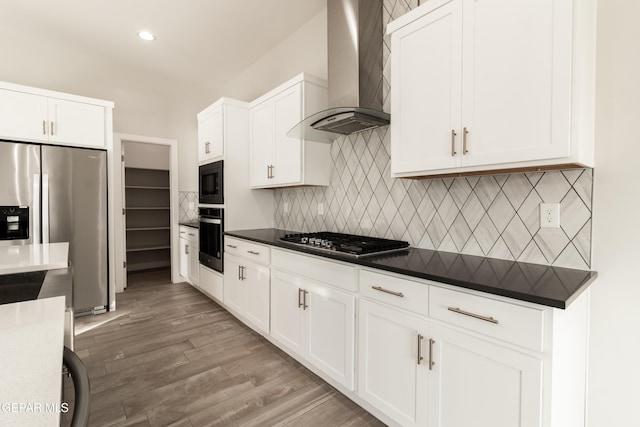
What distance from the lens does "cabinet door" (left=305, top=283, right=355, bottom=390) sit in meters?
1.82

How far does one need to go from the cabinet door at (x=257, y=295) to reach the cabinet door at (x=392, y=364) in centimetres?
104

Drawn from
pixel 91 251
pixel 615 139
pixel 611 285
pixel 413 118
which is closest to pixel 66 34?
pixel 91 251

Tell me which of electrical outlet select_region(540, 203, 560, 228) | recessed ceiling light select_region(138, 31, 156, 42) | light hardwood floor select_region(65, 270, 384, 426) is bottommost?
light hardwood floor select_region(65, 270, 384, 426)

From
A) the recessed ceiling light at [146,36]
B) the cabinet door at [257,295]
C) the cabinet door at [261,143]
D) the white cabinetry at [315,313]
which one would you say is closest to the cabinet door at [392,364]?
the white cabinetry at [315,313]

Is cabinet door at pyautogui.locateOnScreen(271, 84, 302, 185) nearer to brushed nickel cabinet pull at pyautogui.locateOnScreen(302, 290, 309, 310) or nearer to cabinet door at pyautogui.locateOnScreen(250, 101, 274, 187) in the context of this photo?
cabinet door at pyautogui.locateOnScreen(250, 101, 274, 187)

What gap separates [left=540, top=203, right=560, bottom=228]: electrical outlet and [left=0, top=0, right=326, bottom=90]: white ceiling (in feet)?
8.40

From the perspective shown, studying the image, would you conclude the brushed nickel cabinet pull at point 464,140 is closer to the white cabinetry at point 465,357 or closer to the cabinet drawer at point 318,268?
the white cabinetry at point 465,357

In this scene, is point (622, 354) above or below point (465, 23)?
below

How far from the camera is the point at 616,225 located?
4.50 ft

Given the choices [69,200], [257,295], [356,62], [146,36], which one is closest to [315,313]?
[257,295]

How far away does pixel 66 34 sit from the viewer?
3.41 metres

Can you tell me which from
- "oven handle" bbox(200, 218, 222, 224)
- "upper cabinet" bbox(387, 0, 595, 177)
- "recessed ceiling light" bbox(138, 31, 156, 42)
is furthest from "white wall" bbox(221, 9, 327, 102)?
"oven handle" bbox(200, 218, 222, 224)

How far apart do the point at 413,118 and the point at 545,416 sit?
4.75 feet

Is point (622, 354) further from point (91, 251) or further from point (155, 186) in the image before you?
point (155, 186)
